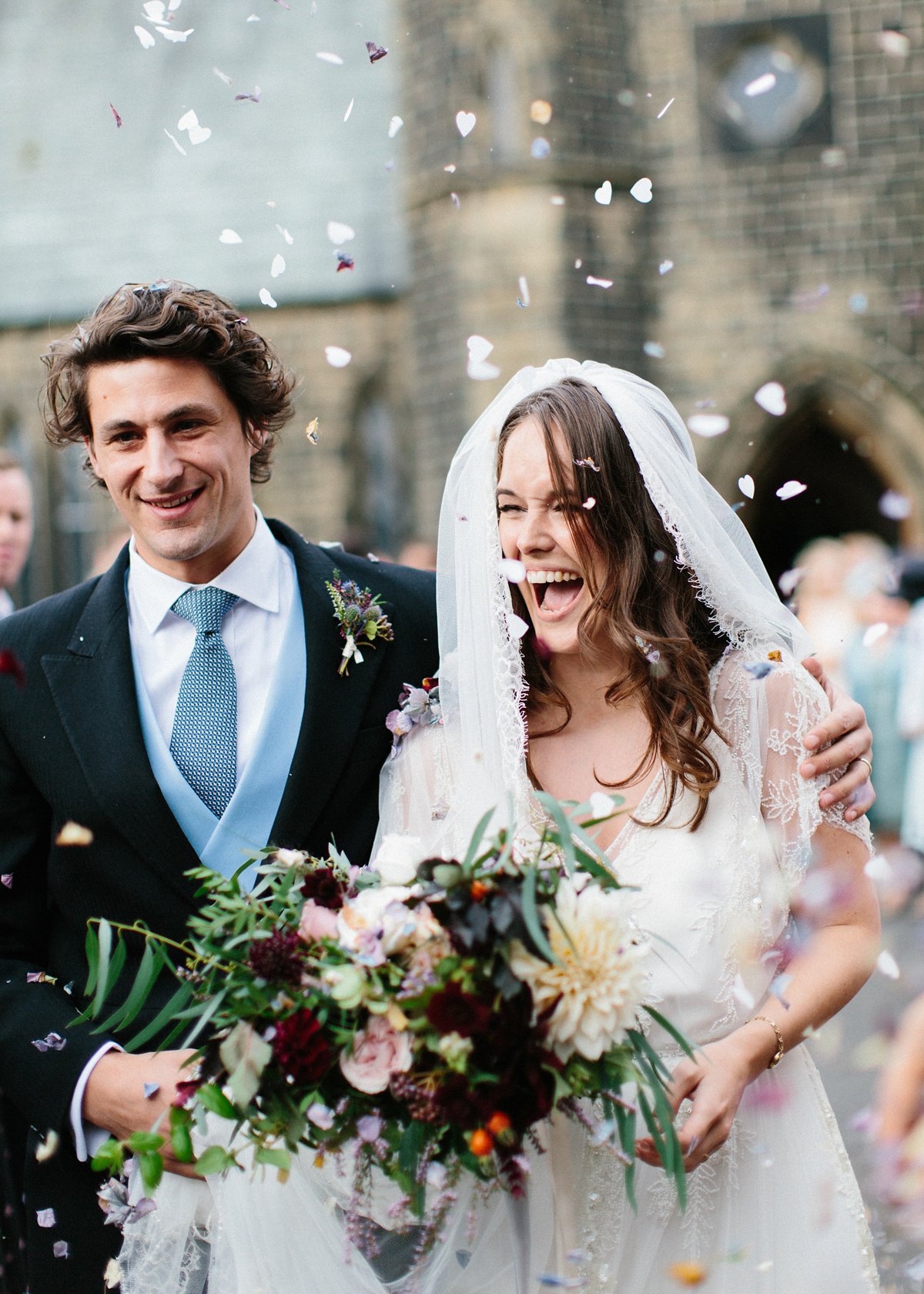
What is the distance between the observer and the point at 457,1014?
1.55 metres

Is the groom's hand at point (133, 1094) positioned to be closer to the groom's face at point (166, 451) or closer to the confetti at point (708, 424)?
the groom's face at point (166, 451)

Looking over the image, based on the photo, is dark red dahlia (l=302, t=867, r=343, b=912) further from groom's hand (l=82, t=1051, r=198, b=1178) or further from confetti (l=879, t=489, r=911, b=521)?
confetti (l=879, t=489, r=911, b=521)

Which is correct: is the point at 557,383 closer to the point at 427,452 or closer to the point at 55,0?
the point at 427,452

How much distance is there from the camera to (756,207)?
34.8ft


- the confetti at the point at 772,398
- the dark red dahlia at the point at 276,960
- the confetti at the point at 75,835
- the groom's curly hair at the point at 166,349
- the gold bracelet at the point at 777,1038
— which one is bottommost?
the gold bracelet at the point at 777,1038

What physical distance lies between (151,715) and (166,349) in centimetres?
74

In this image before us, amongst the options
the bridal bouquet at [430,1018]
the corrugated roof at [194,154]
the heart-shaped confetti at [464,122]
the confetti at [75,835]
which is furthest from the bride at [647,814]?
the corrugated roof at [194,154]

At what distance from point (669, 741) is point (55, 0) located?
554 inches

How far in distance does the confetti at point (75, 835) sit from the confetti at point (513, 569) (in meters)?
0.94

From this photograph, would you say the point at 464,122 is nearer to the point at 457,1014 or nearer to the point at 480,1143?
the point at 457,1014

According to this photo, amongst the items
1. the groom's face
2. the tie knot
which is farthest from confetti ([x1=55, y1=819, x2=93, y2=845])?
the groom's face

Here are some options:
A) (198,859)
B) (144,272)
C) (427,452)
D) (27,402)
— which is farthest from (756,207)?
(198,859)

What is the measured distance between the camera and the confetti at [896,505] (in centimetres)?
1099

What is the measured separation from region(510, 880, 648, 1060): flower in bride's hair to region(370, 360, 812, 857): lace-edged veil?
1.91 feet
